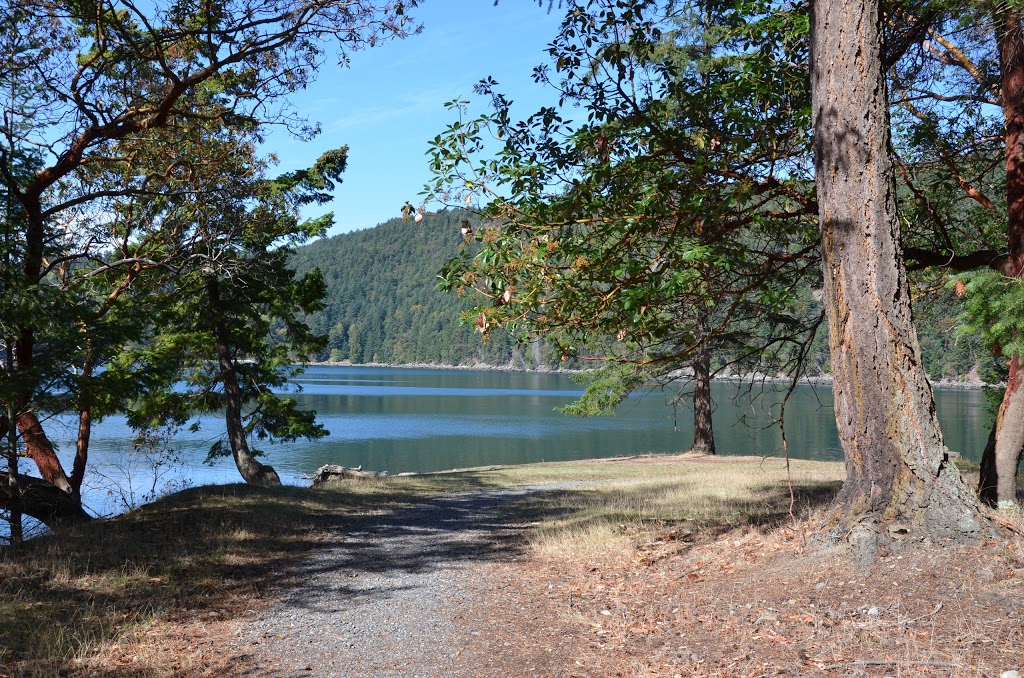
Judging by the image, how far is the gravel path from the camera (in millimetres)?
4930

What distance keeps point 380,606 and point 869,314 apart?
14.8ft

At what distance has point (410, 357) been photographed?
185125 millimetres

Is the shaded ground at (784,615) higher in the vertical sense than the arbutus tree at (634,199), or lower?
lower

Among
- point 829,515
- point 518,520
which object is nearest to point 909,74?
point 829,515

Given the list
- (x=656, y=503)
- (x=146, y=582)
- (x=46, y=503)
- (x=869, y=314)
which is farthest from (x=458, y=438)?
(x=869, y=314)

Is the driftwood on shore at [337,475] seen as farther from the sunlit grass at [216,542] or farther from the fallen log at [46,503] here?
the fallen log at [46,503]

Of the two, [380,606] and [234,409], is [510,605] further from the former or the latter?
[234,409]

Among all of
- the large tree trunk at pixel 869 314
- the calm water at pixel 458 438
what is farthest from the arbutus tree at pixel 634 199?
the calm water at pixel 458 438

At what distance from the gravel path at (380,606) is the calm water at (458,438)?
34.8 ft

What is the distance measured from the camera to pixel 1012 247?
7.74 metres

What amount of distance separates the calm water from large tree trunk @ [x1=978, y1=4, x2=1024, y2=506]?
9563mm

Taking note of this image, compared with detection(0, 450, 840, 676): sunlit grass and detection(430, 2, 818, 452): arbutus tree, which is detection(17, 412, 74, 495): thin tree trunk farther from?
detection(430, 2, 818, 452): arbutus tree

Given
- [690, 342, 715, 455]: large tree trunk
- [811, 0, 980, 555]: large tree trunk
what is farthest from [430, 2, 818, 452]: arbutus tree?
[690, 342, 715, 455]: large tree trunk

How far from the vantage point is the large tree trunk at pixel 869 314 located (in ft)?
18.3
